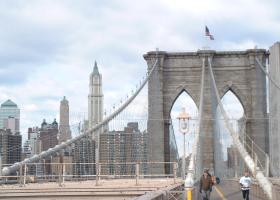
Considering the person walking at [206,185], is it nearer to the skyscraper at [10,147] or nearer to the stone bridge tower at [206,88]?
the skyscraper at [10,147]

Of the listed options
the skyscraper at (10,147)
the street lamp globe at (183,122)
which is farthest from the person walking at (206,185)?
the skyscraper at (10,147)

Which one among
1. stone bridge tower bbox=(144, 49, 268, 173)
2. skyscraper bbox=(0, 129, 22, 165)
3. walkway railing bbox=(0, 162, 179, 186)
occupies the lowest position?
walkway railing bbox=(0, 162, 179, 186)

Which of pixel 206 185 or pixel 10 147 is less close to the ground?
pixel 10 147

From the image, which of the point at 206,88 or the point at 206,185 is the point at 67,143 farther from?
the point at 206,88

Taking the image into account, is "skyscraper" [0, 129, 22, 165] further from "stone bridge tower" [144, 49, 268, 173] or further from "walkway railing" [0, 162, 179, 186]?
"stone bridge tower" [144, 49, 268, 173]

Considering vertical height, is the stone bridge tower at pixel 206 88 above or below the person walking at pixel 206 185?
above

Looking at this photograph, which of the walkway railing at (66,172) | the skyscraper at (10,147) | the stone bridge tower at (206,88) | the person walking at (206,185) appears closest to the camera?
the person walking at (206,185)

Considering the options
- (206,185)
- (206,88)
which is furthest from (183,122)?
(206,88)

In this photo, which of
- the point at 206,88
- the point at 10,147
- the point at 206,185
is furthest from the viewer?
the point at 206,88

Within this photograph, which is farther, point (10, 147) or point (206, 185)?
point (10, 147)

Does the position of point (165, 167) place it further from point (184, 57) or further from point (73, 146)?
point (73, 146)

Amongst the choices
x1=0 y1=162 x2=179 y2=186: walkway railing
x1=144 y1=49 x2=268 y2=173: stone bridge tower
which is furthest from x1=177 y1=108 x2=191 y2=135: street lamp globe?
x1=144 y1=49 x2=268 y2=173: stone bridge tower

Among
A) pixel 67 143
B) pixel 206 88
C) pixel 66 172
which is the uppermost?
pixel 206 88

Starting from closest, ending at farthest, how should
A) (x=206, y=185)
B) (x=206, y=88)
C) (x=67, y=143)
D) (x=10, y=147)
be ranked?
(x=206, y=185) < (x=67, y=143) < (x=10, y=147) < (x=206, y=88)
